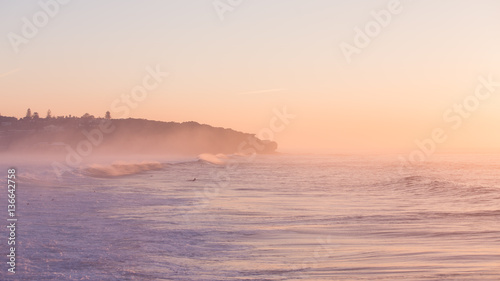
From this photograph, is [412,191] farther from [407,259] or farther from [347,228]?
[407,259]

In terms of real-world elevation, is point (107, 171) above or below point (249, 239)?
above

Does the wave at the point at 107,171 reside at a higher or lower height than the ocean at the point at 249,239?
higher

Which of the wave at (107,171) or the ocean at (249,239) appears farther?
the wave at (107,171)

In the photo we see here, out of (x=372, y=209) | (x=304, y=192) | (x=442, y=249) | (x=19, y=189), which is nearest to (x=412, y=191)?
(x=304, y=192)

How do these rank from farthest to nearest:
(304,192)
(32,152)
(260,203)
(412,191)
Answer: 1. (32,152)
2. (412,191)
3. (304,192)
4. (260,203)

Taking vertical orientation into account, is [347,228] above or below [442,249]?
above

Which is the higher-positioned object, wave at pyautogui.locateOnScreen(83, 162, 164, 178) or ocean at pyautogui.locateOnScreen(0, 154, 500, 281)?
wave at pyautogui.locateOnScreen(83, 162, 164, 178)

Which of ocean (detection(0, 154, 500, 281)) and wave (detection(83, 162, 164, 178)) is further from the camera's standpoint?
wave (detection(83, 162, 164, 178))

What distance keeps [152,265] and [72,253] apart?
1.97 metres

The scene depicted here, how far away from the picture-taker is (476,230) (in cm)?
1494

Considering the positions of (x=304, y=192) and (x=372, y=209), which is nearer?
(x=372, y=209)

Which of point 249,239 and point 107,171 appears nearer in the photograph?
point 249,239

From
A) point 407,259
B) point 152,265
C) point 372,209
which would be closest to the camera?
point 152,265

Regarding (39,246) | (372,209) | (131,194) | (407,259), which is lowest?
(407,259)
